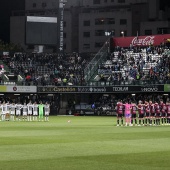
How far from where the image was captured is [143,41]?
285 ft

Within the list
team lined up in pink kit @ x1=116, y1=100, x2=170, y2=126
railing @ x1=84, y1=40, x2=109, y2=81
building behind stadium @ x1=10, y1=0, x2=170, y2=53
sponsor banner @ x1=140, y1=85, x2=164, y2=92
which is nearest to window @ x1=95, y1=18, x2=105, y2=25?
building behind stadium @ x1=10, y1=0, x2=170, y2=53

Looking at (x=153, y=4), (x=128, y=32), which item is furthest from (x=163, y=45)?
(x=128, y=32)

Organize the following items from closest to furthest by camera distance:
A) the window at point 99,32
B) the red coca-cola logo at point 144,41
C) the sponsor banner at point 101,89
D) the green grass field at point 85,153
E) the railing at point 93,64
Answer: the green grass field at point 85,153 → the sponsor banner at point 101,89 → the railing at point 93,64 → the red coca-cola logo at point 144,41 → the window at point 99,32

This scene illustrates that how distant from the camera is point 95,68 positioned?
84375mm

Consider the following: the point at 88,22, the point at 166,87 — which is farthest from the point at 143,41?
the point at 88,22

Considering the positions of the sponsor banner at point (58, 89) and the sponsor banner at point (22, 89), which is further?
the sponsor banner at point (58, 89)

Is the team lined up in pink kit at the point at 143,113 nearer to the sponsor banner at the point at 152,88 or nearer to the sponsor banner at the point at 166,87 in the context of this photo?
the sponsor banner at the point at 166,87

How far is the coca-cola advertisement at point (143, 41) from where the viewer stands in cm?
8588

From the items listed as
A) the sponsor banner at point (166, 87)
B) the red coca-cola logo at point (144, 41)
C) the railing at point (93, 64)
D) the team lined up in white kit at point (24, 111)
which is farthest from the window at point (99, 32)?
the team lined up in white kit at point (24, 111)

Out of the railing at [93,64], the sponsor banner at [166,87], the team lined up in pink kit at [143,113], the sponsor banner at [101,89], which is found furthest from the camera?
the railing at [93,64]

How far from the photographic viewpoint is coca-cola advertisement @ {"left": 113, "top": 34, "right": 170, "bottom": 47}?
282ft

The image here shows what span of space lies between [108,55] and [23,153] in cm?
6343

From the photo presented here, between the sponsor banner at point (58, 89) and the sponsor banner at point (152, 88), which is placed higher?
the sponsor banner at point (152, 88)

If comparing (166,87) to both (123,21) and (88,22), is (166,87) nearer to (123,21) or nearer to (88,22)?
(123,21)
